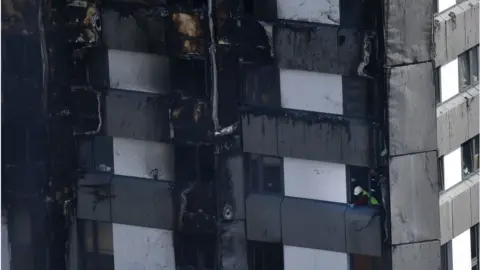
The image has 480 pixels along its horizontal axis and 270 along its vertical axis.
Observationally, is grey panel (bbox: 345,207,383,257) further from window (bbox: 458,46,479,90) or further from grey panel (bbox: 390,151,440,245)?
window (bbox: 458,46,479,90)

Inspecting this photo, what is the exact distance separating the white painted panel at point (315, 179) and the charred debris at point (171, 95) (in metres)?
0.61

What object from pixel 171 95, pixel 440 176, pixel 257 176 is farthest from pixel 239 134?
pixel 440 176

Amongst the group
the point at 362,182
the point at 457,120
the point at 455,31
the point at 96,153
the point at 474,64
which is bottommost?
the point at 362,182

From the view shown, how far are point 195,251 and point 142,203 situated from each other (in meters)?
1.06

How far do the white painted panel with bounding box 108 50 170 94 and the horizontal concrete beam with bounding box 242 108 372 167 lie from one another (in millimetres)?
1439

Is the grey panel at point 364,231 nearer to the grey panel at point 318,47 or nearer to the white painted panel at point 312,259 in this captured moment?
the white painted panel at point 312,259

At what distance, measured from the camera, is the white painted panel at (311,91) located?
73.4 ft

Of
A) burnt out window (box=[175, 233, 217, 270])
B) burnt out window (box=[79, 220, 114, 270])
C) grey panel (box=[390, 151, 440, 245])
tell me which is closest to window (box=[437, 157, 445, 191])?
grey panel (box=[390, 151, 440, 245])

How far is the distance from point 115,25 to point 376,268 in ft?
16.7

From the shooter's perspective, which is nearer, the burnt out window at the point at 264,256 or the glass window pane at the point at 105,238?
the burnt out window at the point at 264,256

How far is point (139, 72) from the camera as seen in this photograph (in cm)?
2373

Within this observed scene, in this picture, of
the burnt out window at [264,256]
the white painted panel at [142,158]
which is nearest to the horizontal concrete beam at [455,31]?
the burnt out window at [264,256]

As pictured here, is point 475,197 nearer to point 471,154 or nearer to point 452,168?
point 471,154

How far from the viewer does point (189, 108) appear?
921 inches
